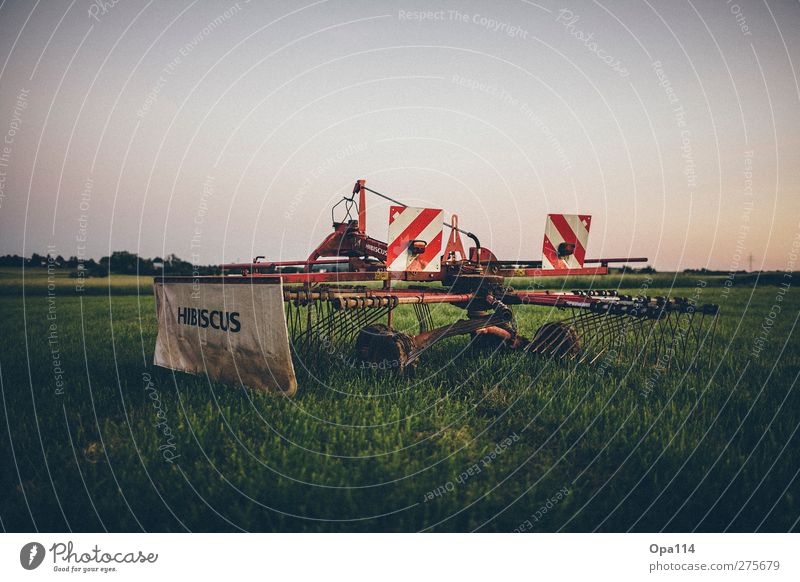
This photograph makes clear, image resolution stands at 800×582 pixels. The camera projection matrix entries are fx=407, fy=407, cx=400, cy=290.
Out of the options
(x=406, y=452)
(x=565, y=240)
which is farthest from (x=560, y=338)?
(x=406, y=452)

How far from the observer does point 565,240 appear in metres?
5.34

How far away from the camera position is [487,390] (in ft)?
13.5

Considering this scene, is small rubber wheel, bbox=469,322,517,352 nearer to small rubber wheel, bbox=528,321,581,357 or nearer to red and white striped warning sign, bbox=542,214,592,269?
small rubber wheel, bbox=528,321,581,357

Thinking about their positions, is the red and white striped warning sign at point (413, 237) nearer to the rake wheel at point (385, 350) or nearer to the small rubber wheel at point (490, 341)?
the rake wheel at point (385, 350)

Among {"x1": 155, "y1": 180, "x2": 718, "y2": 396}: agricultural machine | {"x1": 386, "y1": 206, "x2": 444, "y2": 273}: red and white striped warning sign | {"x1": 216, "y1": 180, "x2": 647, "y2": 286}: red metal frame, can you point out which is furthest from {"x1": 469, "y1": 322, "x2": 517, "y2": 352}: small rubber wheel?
{"x1": 386, "y1": 206, "x2": 444, "y2": 273}: red and white striped warning sign

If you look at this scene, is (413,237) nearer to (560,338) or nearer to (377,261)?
(377,261)

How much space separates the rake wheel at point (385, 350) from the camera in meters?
4.16

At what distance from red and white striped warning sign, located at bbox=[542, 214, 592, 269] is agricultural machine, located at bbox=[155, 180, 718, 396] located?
1cm

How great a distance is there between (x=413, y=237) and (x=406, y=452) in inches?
100

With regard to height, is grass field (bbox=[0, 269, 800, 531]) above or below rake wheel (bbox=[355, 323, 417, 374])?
below

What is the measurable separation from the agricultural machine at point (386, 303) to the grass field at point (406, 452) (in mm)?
335

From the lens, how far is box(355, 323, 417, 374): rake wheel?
13.6 feet
